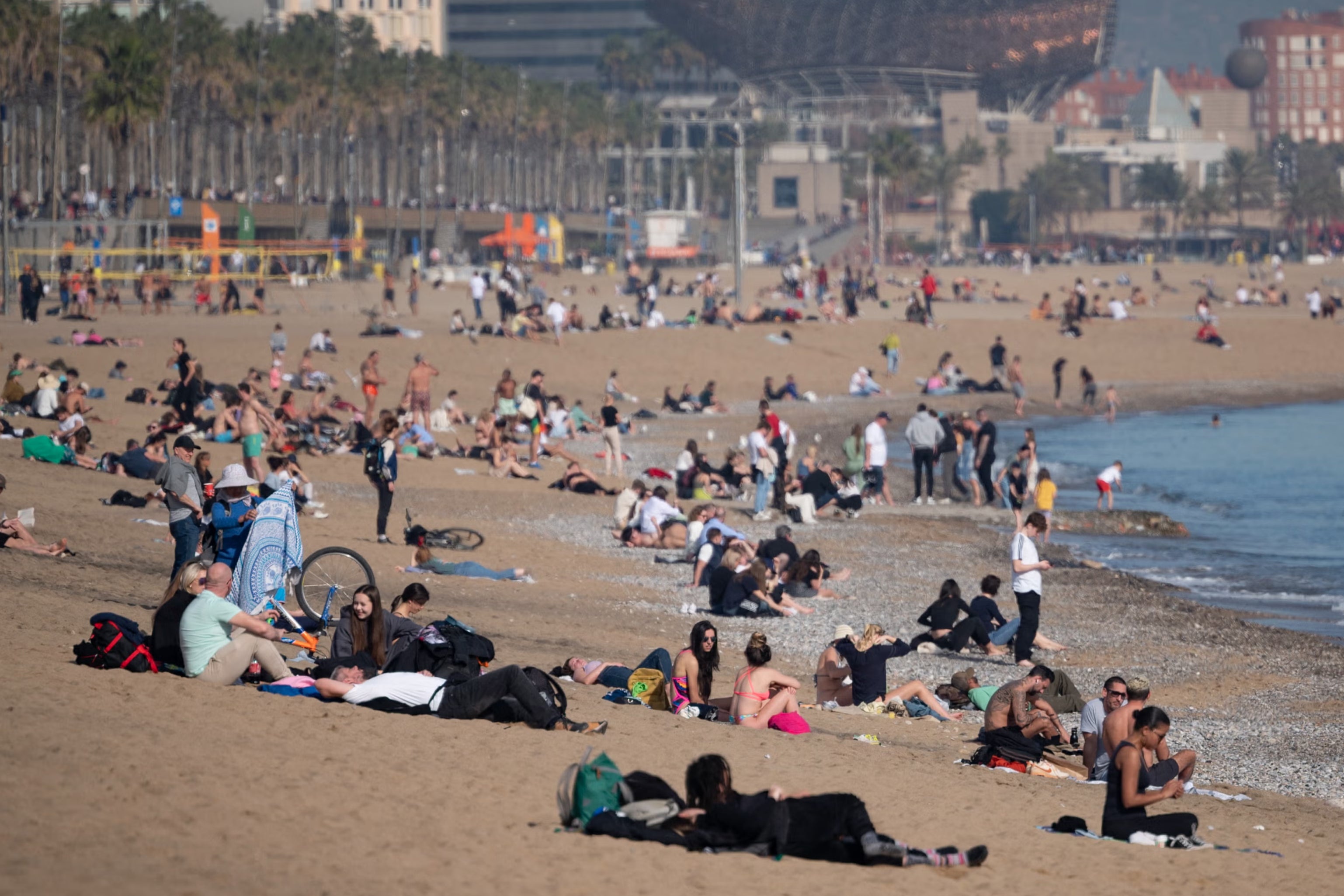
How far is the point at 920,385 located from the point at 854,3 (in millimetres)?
128737

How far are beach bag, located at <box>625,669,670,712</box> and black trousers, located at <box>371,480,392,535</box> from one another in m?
6.30

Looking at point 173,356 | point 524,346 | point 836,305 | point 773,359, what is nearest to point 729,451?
point 173,356

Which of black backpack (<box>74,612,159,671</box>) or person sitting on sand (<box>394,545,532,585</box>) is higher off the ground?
black backpack (<box>74,612,159,671</box>)

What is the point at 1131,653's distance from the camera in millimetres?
15633

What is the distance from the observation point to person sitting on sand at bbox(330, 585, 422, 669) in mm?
10992

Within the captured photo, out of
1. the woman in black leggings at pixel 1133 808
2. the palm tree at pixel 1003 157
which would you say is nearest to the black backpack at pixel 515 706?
the woman in black leggings at pixel 1133 808

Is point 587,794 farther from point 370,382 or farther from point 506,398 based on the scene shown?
point 506,398

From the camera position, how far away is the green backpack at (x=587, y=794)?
8289mm

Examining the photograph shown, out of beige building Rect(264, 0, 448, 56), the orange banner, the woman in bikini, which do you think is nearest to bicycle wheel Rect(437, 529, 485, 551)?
the woman in bikini

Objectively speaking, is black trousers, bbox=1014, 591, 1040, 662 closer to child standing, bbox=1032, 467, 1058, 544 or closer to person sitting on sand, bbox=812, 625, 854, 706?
person sitting on sand, bbox=812, 625, 854, 706

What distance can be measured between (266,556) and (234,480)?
3.66ft

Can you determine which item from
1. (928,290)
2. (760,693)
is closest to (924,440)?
(760,693)

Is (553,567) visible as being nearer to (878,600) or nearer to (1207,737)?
(878,600)

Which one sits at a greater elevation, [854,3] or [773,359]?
[854,3]
